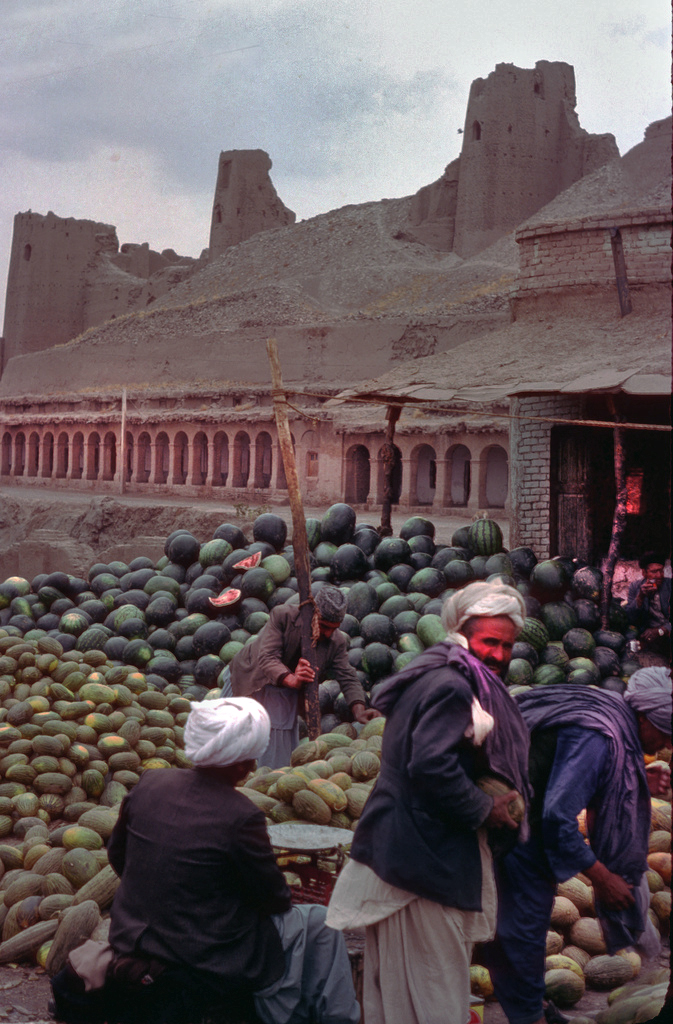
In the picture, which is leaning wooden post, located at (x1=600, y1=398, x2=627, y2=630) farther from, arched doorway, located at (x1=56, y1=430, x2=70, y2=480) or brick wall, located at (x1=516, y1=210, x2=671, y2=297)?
arched doorway, located at (x1=56, y1=430, x2=70, y2=480)

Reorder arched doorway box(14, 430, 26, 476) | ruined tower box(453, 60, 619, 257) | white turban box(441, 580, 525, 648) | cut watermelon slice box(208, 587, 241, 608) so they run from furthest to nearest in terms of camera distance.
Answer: ruined tower box(453, 60, 619, 257), arched doorway box(14, 430, 26, 476), cut watermelon slice box(208, 587, 241, 608), white turban box(441, 580, 525, 648)

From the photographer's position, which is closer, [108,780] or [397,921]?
[397,921]

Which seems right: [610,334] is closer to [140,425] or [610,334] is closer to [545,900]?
[545,900]

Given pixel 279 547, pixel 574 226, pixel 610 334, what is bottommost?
pixel 279 547

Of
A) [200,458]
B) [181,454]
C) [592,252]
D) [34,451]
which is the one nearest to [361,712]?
[592,252]

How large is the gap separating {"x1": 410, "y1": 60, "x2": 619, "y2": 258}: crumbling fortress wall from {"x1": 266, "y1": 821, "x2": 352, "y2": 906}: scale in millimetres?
38727

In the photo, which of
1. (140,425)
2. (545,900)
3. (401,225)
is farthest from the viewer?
(401,225)

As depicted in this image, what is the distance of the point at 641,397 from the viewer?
968cm

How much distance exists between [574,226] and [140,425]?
1596 cm

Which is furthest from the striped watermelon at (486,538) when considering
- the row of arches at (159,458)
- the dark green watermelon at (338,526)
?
the row of arches at (159,458)

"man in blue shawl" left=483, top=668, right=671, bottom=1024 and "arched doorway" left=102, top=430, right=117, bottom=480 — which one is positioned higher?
"arched doorway" left=102, top=430, right=117, bottom=480

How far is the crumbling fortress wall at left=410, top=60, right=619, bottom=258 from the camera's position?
124 ft

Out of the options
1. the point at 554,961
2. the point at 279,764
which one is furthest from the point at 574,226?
the point at 554,961

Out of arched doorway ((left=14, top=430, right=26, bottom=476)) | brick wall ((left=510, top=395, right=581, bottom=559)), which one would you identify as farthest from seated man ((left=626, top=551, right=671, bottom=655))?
arched doorway ((left=14, top=430, right=26, bottom=476))
